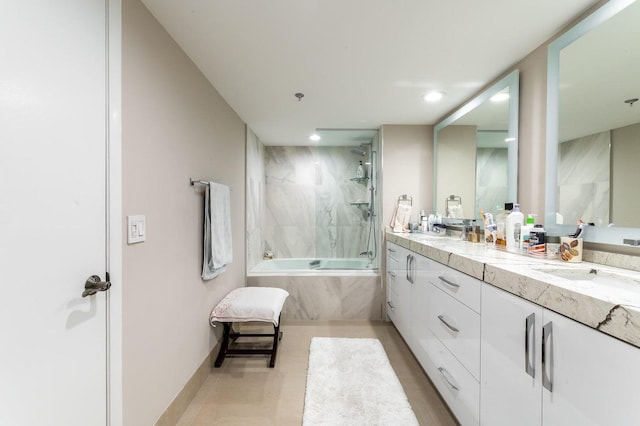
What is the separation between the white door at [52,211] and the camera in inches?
29.1

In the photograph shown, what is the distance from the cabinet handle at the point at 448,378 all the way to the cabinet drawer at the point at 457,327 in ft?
0.49

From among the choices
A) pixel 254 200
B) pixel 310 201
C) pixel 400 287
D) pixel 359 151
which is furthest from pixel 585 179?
pixel 310 201

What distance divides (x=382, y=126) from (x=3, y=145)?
2943 mm

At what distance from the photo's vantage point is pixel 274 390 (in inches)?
73.2

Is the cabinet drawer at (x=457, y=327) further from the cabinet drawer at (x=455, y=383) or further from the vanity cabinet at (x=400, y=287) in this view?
the vanity cabinet at (x=400, y=287)

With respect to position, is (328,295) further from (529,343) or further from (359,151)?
(529,343)

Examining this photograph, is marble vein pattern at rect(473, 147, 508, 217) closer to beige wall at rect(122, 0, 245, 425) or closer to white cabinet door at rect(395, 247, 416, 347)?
white cabinet door at rect(395, 247, 416, 347)

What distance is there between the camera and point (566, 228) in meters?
1.38

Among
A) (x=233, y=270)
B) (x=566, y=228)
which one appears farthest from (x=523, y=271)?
(x=233, y=270)

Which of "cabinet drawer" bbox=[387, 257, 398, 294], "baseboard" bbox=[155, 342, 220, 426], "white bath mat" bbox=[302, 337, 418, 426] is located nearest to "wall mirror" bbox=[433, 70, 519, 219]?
"cabinet drawer" bbox=[387, 257, 398, 294]

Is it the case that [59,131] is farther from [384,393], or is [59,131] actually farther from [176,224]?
[384,393]

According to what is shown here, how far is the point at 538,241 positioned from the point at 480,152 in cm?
102

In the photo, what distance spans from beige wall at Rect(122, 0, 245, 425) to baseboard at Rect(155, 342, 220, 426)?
45mm

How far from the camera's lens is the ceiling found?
4.18ft
